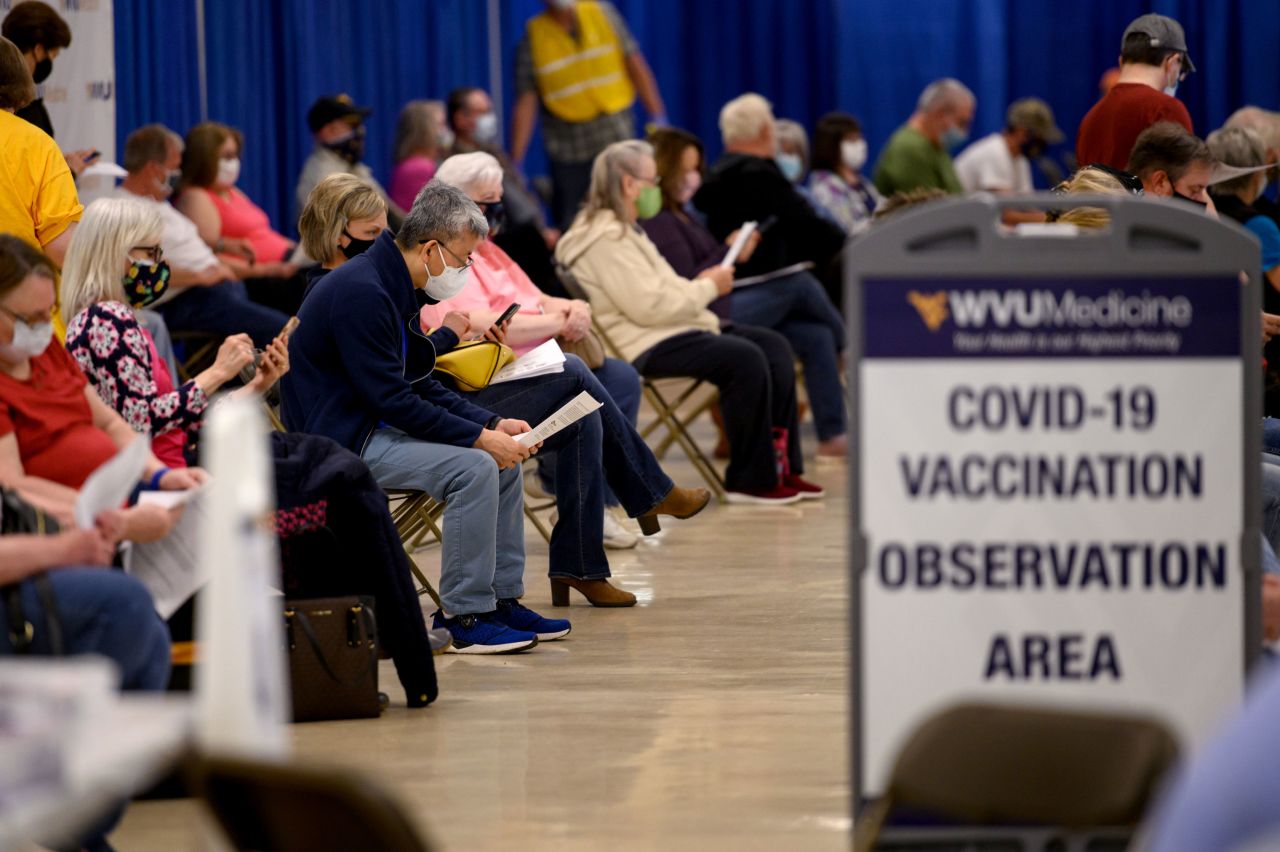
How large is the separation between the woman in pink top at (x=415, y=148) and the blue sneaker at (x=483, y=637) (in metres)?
4.47

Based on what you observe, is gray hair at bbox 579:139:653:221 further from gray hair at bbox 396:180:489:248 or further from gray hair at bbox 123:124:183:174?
A: gray hair at bbox 396:180:489:248

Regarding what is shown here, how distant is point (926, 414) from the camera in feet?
8.91

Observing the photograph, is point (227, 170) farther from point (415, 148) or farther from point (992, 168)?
point (992, 168)

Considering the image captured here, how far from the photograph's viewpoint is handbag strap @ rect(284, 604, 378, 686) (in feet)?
13.2

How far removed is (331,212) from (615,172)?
1.74 meters

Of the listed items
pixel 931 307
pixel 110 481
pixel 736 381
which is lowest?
pixel 736 381

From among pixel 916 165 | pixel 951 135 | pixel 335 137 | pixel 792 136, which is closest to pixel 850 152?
pixel 792 136

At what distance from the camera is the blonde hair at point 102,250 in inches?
165

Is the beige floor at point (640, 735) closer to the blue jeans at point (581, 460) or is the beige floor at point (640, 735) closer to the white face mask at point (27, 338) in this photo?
the blue jeans at point (581, 460)

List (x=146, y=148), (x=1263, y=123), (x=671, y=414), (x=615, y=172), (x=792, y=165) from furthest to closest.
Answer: (x=792, y=165) < (x=1263, y=123) < (x=146, y=148) < (x=671, y=414) < (x=615, y=172)

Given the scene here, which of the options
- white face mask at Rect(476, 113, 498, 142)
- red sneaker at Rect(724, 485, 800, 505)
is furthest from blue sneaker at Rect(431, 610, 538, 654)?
white face mask at Rect(476, 113, 498, 142)

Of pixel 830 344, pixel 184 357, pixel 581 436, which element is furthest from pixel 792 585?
pixel 184 357

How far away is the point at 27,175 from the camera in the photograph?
520 cm

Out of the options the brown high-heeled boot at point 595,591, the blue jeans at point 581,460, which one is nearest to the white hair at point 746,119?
the blue jeans at point 581,460
